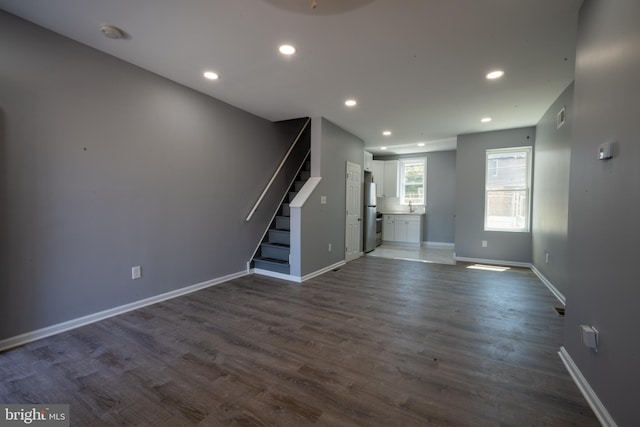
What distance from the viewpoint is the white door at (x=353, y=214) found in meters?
5.52

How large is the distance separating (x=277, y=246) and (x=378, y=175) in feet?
14.7

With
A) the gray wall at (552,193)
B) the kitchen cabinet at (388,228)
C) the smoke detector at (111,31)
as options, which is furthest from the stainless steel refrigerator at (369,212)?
the smoke detector at (111,31)

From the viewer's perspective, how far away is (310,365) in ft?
6.65

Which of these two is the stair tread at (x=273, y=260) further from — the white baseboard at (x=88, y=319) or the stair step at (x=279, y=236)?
the white baseboard at (x=88, y=319)

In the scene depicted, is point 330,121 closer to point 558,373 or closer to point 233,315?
point 233,315

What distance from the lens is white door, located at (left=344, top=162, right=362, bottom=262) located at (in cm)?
552

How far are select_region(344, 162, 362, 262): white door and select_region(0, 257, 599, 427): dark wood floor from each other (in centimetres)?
228

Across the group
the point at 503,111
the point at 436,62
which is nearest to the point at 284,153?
the point at 436,62

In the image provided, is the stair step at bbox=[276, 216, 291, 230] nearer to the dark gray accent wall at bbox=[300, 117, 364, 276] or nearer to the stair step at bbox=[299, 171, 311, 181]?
the dark gray accent wall at bbox=[300, 117, 364, 276]

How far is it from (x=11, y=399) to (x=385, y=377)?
7.70 ft

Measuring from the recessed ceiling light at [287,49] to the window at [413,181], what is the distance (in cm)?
613

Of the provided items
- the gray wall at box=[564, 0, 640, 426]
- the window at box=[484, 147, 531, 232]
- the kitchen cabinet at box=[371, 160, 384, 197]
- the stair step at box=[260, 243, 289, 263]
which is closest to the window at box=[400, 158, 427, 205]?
the kitchen cabinet at box=[371, 160, 384, 197]

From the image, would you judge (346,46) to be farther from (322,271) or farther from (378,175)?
(378,175)

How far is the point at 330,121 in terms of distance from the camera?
479 cm
